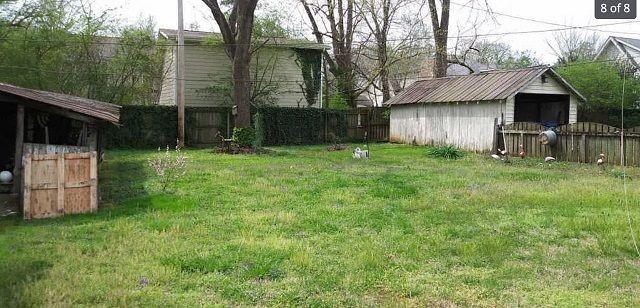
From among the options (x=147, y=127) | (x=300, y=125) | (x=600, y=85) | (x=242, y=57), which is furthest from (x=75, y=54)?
(x=600, y=85)

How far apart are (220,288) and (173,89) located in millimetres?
22332

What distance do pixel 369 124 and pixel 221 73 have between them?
7.33 m

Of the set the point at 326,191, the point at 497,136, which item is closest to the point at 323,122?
the point at 497,136

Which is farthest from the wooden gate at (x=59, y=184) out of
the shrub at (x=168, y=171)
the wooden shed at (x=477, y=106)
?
the wooden shed at (x=477, y=106)

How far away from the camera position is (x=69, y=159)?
8.75 metres

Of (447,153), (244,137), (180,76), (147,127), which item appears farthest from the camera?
(147,127)

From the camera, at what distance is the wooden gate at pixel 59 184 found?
27.7ft

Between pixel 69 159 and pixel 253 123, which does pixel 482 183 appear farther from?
pixel 253 123

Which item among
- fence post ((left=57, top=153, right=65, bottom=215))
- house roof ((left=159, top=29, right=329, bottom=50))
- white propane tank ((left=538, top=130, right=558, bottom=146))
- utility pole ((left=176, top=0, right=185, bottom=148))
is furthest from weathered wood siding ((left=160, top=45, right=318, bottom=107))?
fence post ((left=57, top=153, right=65, bottom=215))

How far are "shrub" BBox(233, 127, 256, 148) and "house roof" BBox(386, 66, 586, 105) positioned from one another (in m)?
7.45

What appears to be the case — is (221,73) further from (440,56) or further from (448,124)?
(440,56)

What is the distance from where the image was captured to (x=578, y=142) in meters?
16.7

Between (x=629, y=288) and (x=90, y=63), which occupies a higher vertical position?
(x=90, y=63)

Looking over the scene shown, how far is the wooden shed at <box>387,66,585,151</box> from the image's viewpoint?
19.7 meters
